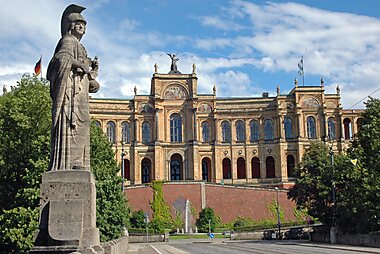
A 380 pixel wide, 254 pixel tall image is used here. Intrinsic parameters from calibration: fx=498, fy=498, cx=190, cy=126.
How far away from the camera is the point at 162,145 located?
76688mm

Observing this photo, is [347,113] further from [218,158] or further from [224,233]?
[224,233]

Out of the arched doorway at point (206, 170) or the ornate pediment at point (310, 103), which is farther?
the arched doorway at point (206, 170)

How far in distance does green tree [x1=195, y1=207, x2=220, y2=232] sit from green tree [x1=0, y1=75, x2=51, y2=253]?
115 feet

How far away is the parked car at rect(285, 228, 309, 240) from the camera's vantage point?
186 ft

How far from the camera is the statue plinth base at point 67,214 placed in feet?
31.0

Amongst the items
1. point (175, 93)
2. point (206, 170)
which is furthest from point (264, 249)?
point (175, 93)

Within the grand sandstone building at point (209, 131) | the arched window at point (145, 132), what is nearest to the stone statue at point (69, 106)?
the grand sandstone building at point (209, 131)

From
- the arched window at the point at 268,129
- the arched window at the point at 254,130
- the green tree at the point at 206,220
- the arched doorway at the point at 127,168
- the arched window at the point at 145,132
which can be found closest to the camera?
the green tree at the point at 206,220

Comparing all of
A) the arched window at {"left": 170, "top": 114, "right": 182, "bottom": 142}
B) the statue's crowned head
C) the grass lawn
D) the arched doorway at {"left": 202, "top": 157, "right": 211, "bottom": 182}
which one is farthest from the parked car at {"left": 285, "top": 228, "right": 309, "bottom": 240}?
the statue's crowned head

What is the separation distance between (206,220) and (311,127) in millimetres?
25238

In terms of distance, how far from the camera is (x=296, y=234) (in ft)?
188

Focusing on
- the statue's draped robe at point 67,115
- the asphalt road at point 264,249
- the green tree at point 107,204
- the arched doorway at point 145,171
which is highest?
the arched doorway at point 145,171

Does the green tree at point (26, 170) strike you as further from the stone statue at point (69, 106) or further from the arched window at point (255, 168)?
the arched window at point (255, 168)

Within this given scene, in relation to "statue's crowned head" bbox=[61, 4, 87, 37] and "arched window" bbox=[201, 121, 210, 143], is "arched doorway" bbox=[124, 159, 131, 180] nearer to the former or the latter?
"arched window" bbox=[201, 121, 210, 143]
